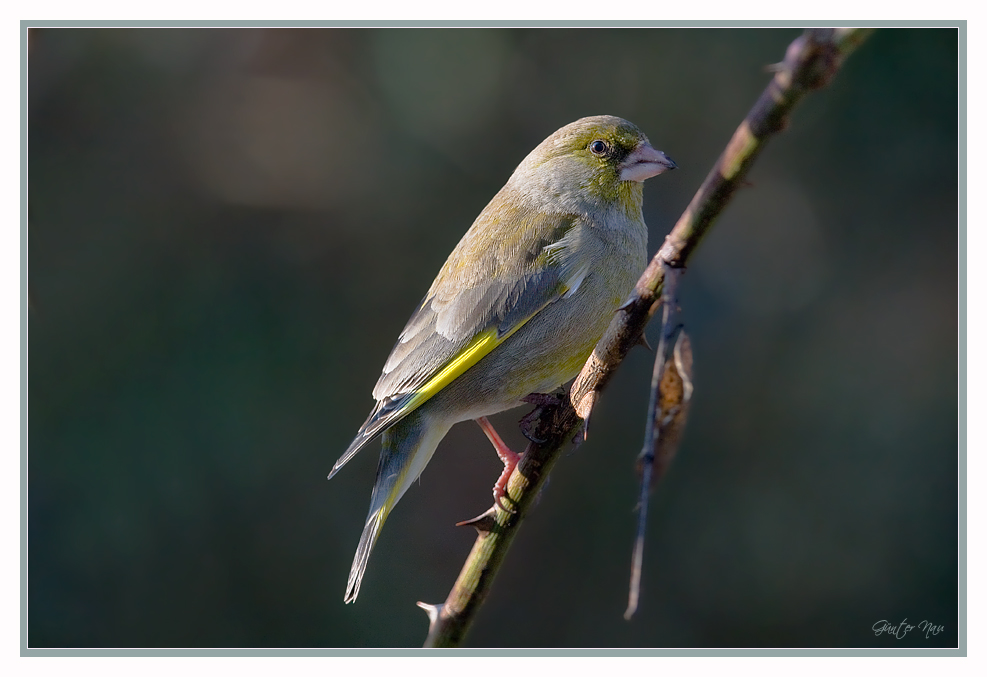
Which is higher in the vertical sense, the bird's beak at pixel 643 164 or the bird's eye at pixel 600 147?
the bird's eye at pixel 600 147

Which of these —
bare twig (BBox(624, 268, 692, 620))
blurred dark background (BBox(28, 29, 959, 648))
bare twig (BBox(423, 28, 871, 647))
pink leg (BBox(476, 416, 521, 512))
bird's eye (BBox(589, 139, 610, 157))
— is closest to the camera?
bare twig (BBox(423, 28, 871, 647))

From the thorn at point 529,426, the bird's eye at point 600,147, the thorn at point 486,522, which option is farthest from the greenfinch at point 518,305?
the thorn at point 486,522

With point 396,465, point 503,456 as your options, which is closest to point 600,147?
point 503,456

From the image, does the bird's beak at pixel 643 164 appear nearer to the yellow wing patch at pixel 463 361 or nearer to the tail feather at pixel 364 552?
the yellow wing patch at pixel 463 361

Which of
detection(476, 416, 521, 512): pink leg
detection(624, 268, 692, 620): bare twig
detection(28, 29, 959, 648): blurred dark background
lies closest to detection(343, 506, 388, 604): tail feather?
detection(476, 416, 521, 512): pink leg

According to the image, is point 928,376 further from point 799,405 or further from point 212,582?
point 212,582

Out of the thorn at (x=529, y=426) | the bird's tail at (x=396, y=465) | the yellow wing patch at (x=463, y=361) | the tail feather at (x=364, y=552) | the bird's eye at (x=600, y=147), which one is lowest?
the tail feather at (x=364, y=552)

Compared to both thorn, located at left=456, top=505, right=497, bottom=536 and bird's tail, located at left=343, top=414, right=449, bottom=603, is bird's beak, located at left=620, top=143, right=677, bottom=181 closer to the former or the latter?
bird's tail, located at left=343, top=414, right=449, bottom=603

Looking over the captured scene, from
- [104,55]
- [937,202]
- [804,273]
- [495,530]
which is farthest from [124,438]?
[937,202]
